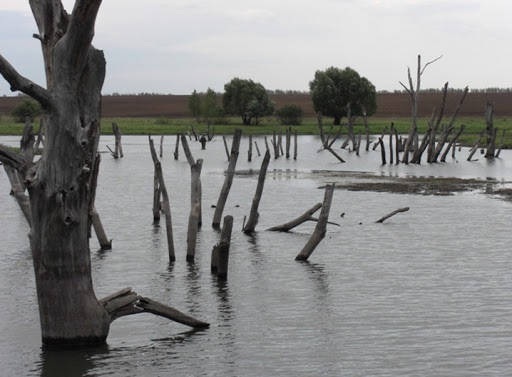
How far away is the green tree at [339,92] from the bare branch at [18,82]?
10707 centimetres

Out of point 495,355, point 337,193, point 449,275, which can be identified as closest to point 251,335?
point 495,355

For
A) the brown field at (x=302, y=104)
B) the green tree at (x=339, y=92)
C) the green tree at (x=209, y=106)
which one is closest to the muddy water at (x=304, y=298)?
the green tree at (x=339, y=92)

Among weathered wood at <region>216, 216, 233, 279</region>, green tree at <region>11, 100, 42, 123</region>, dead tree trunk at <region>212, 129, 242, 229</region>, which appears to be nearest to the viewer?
weathered wood at <region>216, 216, 233, 279</region>

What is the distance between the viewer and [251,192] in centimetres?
3597

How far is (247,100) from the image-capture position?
122938mm

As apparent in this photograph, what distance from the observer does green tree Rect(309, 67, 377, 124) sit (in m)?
117

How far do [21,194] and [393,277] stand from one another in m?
7.38

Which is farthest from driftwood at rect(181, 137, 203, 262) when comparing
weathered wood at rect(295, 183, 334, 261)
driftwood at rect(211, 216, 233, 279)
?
weathered wood at rect(295, 183, 334, 261)

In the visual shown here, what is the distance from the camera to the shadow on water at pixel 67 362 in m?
11.3

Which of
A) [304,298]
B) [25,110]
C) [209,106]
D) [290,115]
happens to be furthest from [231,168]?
[290,115]

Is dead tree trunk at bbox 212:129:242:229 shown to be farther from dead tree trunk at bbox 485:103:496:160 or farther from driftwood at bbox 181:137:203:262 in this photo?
dead tree trunk at bbox 485:103:496:160

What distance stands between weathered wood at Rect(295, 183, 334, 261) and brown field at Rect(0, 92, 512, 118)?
399ft

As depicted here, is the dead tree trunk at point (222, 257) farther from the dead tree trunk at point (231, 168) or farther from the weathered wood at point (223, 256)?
the dead tree trunk at point (231, 168)

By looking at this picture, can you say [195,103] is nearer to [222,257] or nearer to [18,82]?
[222,257]
